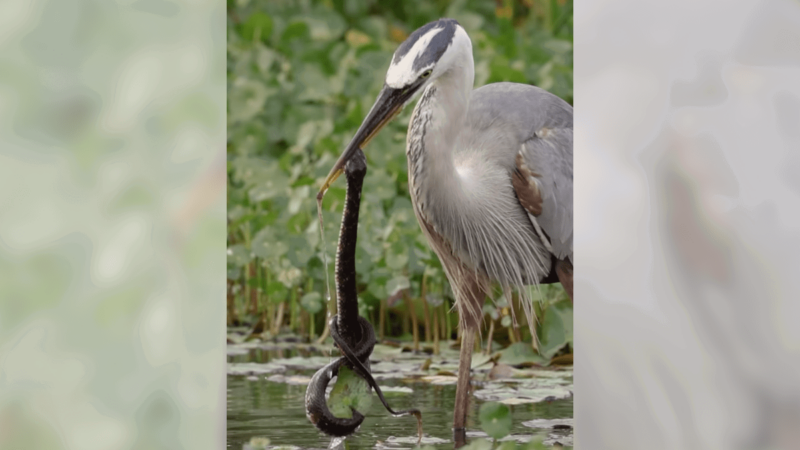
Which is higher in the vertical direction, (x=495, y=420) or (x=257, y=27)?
(x=257, y=27)

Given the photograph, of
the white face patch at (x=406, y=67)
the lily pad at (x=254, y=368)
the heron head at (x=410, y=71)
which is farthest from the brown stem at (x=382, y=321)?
the white face patch at (x=406, y=67)

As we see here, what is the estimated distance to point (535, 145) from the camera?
6.57ft

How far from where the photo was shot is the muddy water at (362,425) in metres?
1.87

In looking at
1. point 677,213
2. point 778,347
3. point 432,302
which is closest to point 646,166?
point 677,213

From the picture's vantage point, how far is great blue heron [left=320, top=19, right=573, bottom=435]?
1.91 m

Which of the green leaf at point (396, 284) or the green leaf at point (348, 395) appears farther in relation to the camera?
the green leaf at point (396, 284)

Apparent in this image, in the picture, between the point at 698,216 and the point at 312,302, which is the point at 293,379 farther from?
the point at 698,216

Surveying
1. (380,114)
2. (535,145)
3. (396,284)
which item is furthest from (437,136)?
(396,284)

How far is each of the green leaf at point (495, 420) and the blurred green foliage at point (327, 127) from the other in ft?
0.66

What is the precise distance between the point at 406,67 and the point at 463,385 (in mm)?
758

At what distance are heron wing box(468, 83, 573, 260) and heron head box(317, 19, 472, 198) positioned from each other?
188 millimetres

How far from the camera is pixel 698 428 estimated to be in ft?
5.25

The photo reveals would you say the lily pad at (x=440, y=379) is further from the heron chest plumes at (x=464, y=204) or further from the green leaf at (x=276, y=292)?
the green leaf at (x=276, y=292)

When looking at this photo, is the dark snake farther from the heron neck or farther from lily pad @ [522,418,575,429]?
lily pad @ [522,418,575,429]
